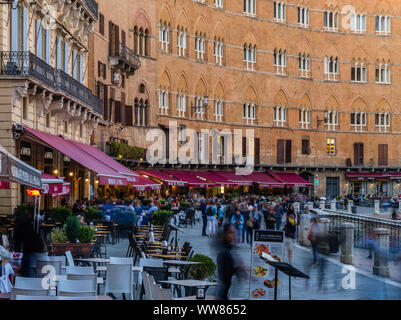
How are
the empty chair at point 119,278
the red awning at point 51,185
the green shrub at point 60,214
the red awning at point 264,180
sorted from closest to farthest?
the empty chair at point 119,278
the red awning at point 51,185
the green shrub at point 60,214
the red awning at point 264,180

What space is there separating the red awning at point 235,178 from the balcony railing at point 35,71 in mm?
27405

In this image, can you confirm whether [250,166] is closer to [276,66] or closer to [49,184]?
[276,66]

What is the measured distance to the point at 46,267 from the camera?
12617 millimetres

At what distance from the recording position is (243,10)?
64250mm

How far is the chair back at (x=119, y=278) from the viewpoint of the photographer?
12.3 metres

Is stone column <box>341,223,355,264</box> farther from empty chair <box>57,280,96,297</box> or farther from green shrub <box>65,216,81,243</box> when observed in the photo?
empty chair <box>57,280,96,297</box>

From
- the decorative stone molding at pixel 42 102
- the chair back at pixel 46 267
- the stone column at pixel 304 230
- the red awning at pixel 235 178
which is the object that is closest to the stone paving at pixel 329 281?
the stone column at pixel 304 230

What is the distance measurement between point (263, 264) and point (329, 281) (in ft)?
17.6

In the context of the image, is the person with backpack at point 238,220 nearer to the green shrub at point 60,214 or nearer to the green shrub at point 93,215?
the green shrub at point 93,215

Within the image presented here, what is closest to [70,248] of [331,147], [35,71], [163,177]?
[35,71]

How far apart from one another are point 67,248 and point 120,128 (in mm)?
30015

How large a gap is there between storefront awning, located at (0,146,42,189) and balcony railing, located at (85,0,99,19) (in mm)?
23411

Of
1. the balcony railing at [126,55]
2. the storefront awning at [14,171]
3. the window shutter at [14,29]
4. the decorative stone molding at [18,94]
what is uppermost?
the balcony railing at [126,55]

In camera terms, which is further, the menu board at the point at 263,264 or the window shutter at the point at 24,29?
the window shutter at the point at 24,29
